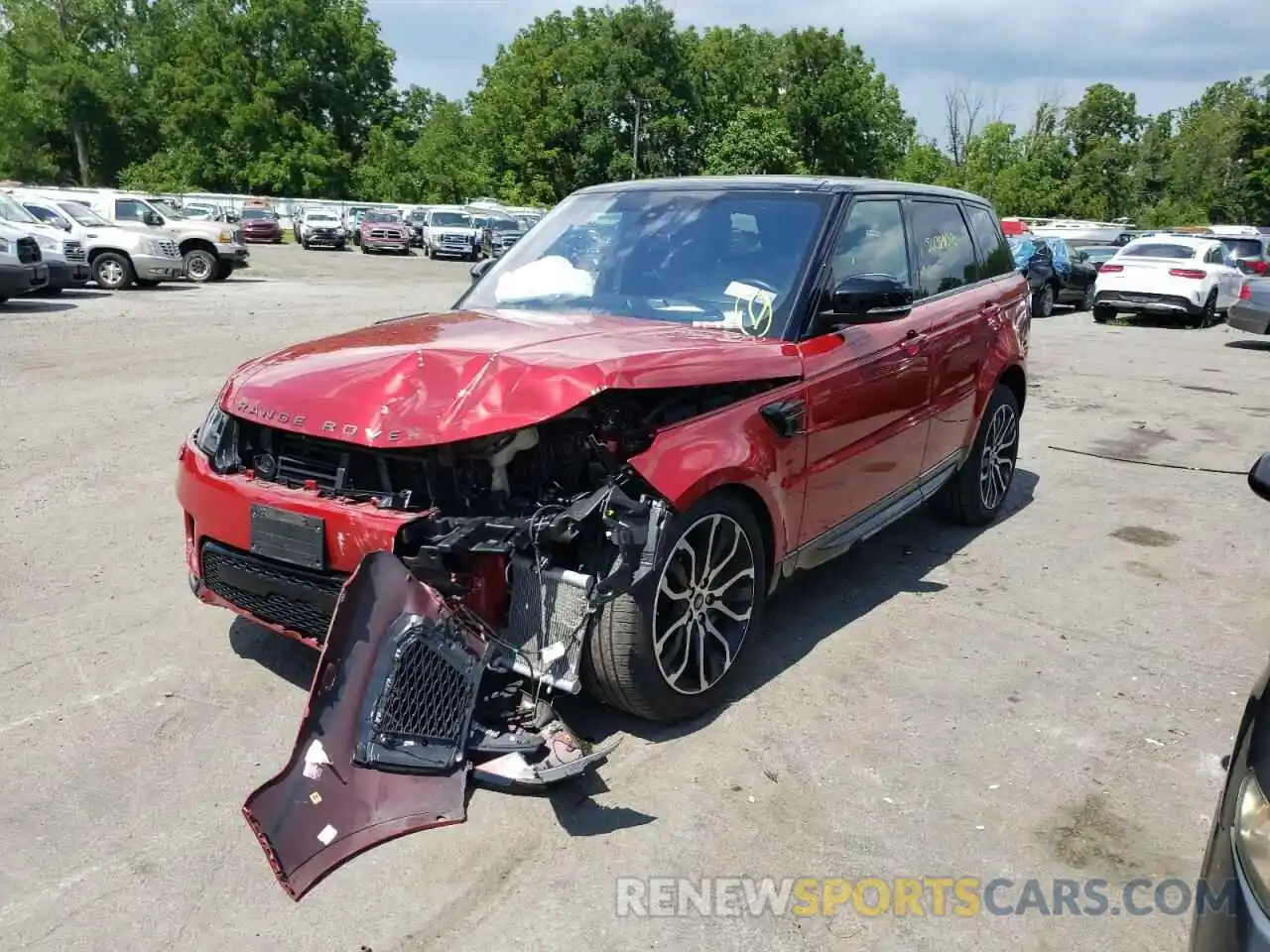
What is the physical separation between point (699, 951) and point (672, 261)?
2817 mm

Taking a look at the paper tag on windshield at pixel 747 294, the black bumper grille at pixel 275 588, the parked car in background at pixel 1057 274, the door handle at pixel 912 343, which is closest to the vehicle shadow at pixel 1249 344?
the parked car in background at pixel 1057 274

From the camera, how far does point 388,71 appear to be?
68.0 m

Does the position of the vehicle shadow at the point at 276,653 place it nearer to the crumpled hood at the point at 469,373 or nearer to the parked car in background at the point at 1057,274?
the crumpled hood at the point at 469,373

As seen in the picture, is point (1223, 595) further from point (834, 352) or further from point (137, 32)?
point (137, 32)

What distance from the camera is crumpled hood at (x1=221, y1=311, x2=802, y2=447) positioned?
3082 mm

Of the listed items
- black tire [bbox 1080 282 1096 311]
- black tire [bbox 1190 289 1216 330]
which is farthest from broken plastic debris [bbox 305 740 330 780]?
black tire [bbox 1080 282 1096 311]

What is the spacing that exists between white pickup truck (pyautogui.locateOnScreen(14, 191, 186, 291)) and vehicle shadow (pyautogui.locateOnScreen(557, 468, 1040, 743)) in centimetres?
1763

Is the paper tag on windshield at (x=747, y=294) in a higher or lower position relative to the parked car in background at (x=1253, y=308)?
higher

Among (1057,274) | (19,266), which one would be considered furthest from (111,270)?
(1057,274)

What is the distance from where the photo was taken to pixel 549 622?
10.5 ft

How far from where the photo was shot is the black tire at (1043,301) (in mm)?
20091

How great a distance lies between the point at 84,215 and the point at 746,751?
2058 centimetres

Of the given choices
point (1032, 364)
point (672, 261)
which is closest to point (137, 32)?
point (1032, 364)

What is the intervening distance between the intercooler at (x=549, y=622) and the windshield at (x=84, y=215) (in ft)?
65.0
